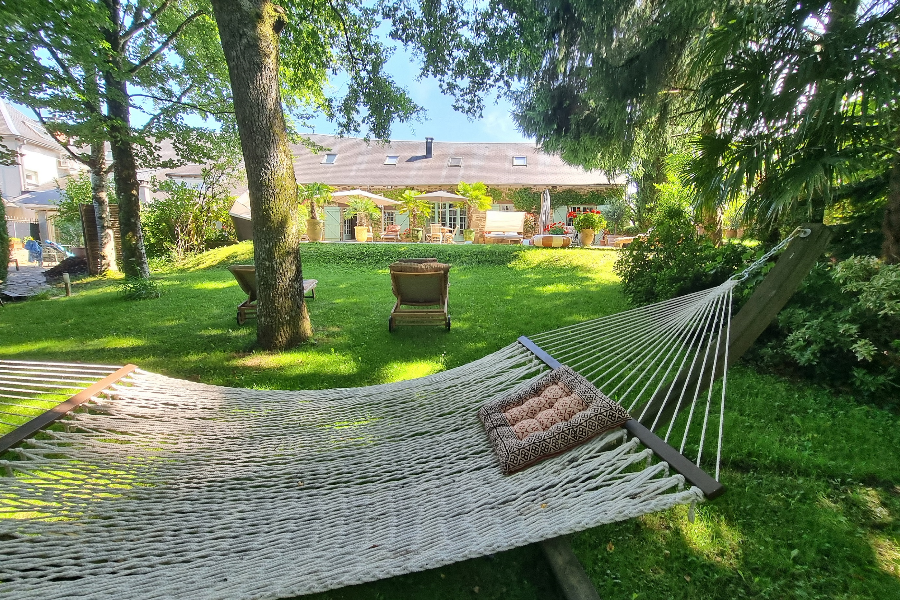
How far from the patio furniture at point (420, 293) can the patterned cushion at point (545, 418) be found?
233cm

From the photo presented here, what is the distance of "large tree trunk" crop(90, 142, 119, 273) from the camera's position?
327 inches

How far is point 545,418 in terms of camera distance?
184cm

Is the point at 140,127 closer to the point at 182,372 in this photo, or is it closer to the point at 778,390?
the point at 182,372

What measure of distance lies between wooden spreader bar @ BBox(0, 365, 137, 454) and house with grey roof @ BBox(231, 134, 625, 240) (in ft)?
49.2

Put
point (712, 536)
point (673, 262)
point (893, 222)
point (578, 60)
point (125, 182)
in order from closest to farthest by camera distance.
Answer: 1. point (712, 536)
2. point (893, 222)
3. point (673, 262)
4. point (578, 60)
5. point (125, 182)

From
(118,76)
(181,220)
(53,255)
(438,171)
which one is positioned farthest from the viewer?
(438,171)

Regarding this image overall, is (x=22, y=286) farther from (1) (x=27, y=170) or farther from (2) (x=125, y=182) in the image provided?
(1) (x=27, y=170)

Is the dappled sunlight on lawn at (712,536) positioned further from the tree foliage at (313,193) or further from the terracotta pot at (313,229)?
the terracotta pot at (313,229)

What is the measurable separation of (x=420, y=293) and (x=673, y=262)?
267cm

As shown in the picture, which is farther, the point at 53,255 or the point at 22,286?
the point at 53,255

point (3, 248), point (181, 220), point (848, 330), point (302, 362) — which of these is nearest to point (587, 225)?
point (848, 330)

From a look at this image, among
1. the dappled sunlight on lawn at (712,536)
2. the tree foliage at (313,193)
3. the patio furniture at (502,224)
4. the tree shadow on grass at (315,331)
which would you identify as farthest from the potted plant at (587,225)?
the dappled sunlight on lawn at (712,536)

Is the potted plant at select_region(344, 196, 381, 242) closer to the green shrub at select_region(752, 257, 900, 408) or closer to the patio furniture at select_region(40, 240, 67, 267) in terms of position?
the patio furniture at select_region(40, 240, 67, 267)

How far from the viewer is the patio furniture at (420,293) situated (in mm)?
4320
